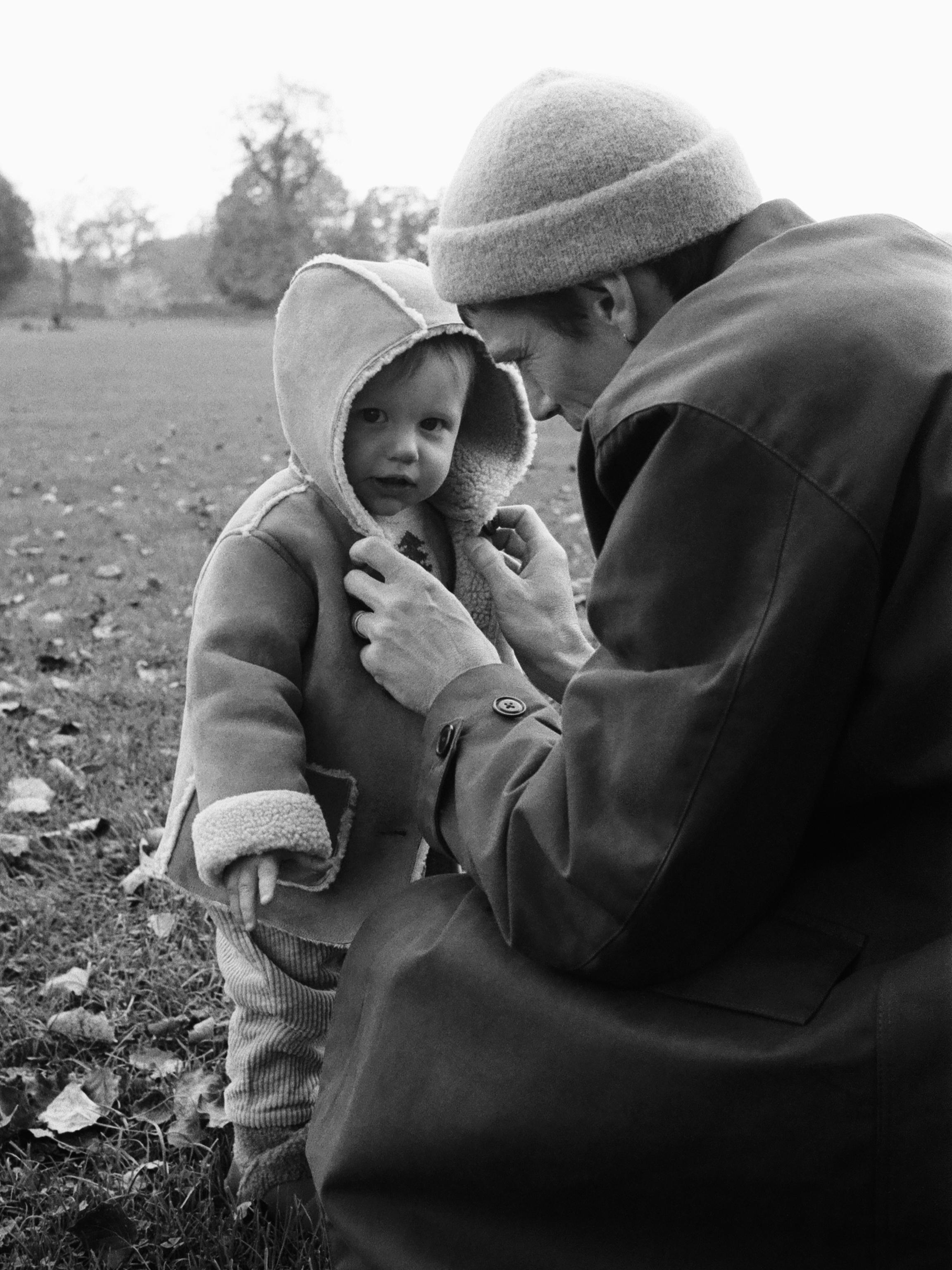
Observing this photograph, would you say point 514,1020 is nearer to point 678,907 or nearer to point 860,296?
point 678,907

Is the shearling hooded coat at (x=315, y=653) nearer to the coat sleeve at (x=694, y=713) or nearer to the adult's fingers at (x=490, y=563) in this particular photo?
the adult's fingers at (x=490, y=563)

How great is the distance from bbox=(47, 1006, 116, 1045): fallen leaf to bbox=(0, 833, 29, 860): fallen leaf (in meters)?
0.73

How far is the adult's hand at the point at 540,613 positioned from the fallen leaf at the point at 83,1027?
116 centimetres

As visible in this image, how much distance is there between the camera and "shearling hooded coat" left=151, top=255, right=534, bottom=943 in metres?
2.01

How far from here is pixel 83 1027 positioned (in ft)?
8.73

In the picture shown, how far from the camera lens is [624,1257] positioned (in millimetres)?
1477

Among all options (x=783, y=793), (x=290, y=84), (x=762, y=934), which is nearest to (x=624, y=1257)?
(x=762, y=934)

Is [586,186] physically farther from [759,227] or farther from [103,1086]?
[103,1086]

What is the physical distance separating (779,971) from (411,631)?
2.59 ft

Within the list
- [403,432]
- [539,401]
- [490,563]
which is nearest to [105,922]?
[490,563]

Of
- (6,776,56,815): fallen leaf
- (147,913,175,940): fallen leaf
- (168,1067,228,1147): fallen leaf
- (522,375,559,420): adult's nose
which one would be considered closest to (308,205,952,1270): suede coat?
(522,375,559,420): adult's nose

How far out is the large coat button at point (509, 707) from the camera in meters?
1.73

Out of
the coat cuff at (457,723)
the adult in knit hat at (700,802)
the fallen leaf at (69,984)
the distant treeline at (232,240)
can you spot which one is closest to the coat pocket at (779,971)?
the adult in knit hat at (700,802)

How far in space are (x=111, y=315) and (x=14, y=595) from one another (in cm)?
5179
